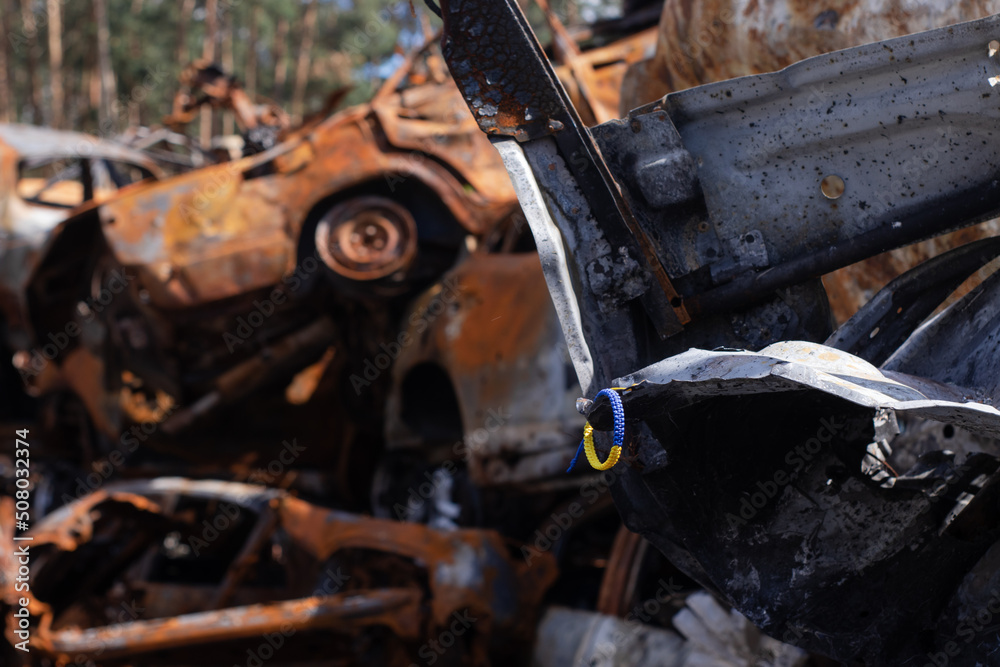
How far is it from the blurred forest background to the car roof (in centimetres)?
974

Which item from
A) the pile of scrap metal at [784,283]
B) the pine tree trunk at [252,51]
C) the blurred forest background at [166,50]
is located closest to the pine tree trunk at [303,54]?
the blurred forest background at [166,50]

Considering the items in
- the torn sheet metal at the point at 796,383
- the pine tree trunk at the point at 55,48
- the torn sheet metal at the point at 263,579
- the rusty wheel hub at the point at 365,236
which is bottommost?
the torn sheet metal at the point at 263,579

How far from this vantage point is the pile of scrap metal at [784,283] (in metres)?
2.12

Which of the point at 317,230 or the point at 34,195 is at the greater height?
the point at 34,195

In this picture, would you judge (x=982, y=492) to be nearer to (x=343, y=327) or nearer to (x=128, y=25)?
(x=343, y=327)

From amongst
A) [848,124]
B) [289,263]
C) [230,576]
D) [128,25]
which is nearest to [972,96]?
[848,124]

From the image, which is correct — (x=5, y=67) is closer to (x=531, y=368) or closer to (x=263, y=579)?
(x=263, y=579)

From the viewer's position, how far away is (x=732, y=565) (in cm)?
213

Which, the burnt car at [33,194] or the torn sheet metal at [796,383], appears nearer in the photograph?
the torn sheet metal at [796,383]

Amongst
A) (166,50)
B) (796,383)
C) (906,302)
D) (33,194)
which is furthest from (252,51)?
(796,383)

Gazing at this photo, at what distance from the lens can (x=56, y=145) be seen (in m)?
7.34

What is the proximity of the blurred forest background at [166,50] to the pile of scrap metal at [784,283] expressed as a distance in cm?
1576

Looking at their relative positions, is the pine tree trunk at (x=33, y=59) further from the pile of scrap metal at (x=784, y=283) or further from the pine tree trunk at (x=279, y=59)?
the pile of scrap metal at (x=784, y=283)

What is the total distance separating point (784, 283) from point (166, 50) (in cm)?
2133
